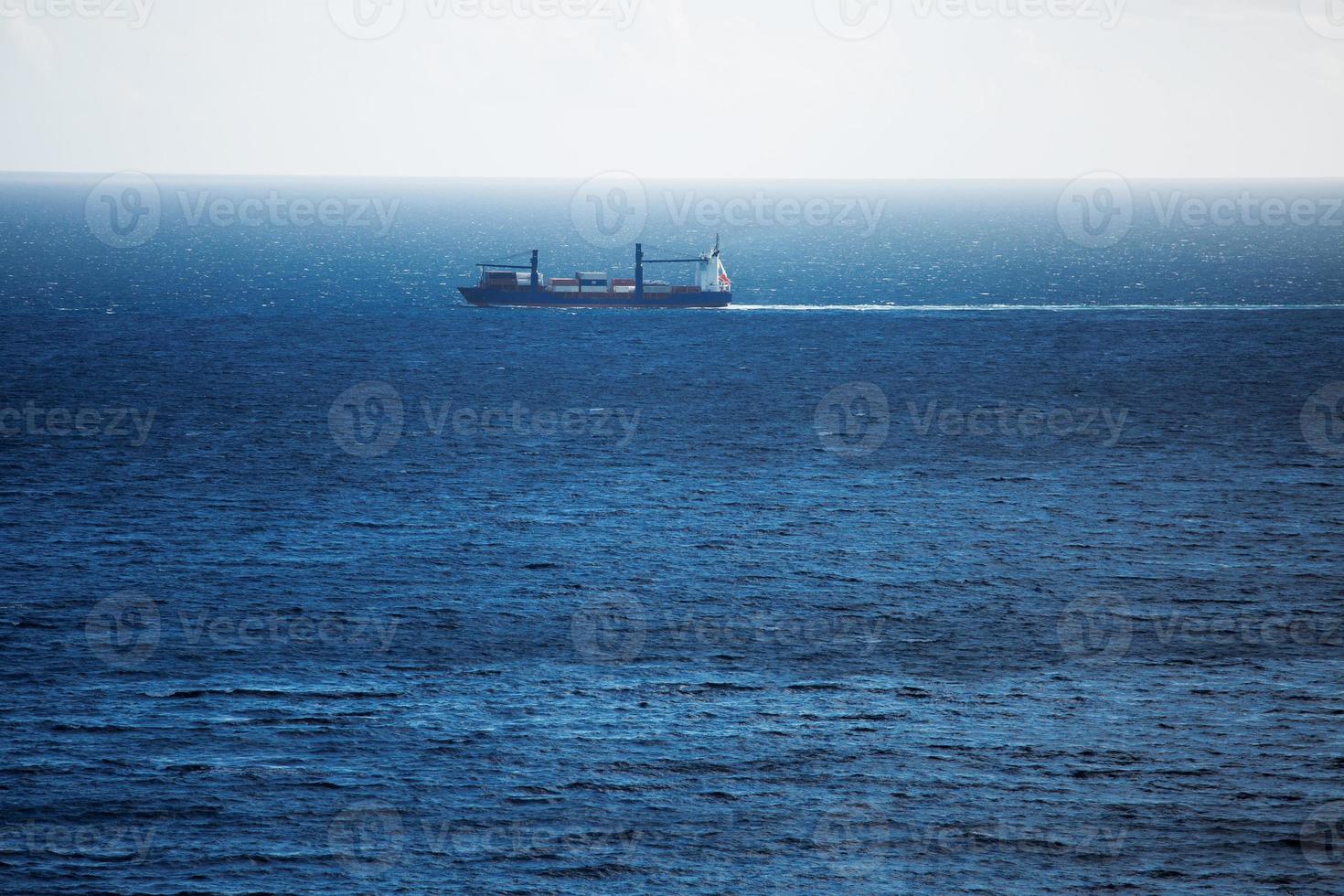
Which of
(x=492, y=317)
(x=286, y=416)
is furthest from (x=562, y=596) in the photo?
(x=492, y=317)

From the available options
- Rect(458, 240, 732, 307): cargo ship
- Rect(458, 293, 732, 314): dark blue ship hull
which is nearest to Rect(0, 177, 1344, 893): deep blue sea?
Rect(458, 293, 732, 314): dark blue ship hull

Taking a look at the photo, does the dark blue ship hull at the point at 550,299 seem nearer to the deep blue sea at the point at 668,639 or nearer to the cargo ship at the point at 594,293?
the cargo ship at the point at 594,293

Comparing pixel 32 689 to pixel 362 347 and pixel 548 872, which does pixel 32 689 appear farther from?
pixel 362 347

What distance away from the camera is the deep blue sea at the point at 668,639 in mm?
43969

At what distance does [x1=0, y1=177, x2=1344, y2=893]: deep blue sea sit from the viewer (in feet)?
144

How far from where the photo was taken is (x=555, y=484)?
89.9 meters

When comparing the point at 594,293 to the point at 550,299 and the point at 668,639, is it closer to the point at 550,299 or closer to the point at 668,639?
the point at 550,299

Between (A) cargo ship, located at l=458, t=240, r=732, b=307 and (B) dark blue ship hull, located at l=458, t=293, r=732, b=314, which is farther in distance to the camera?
(A) cargo ship, located at l=458, t=240, r=732, b=307

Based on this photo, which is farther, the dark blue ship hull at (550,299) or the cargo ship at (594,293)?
the cargo ship at (594,293)

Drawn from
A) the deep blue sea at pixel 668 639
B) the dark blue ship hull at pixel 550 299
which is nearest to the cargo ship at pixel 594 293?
the dark blue ship hull at pixel 550 299

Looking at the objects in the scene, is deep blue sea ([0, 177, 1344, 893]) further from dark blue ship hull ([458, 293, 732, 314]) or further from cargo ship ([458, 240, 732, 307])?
cargo ship ([458, 240, 732, 307])

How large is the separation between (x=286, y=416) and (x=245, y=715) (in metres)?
60.7

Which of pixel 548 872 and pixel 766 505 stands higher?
pixel 766 505

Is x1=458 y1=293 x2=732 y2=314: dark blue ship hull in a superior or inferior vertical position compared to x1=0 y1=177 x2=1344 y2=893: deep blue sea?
superior
